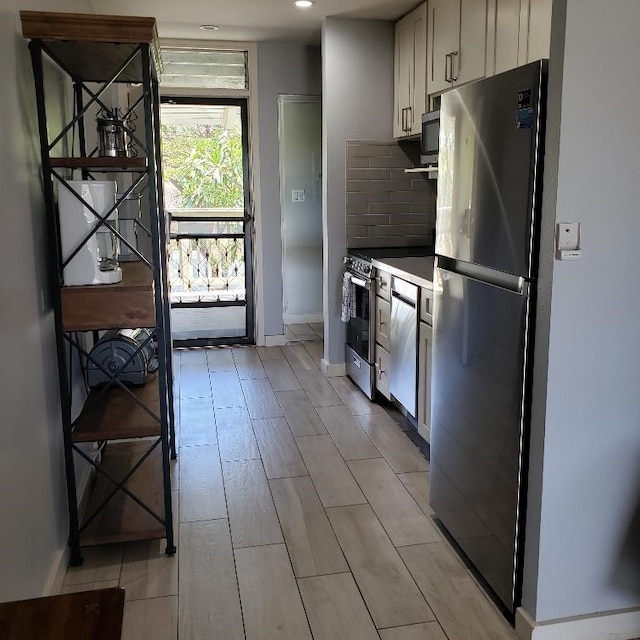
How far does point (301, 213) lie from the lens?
6.18m

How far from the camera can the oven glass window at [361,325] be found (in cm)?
440

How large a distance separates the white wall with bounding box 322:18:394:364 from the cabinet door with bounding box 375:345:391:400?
908 millimetres

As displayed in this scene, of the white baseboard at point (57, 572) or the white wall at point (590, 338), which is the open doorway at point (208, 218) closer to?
the white baseboard at point (57, 572)

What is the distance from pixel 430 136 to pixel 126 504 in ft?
8.40

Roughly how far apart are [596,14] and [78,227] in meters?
1.75

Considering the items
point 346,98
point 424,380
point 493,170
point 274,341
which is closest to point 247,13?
point 346,98

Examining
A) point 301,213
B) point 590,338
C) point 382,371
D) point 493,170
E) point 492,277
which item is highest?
point 493,170

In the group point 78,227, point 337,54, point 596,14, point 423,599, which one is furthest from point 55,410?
point 337,54

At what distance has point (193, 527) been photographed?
2812mm

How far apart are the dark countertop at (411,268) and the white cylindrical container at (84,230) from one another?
1.54 metres

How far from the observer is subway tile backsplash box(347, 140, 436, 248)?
4.75m

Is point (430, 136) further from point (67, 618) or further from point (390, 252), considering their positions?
point (67, 618)

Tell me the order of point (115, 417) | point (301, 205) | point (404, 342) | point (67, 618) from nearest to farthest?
point (67, 618)
point (115, 417)
point (404, 342)
point (301, 205)

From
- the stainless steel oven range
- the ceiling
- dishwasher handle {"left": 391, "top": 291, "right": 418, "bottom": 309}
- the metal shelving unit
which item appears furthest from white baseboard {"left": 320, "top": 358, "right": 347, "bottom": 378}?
the ceiling
